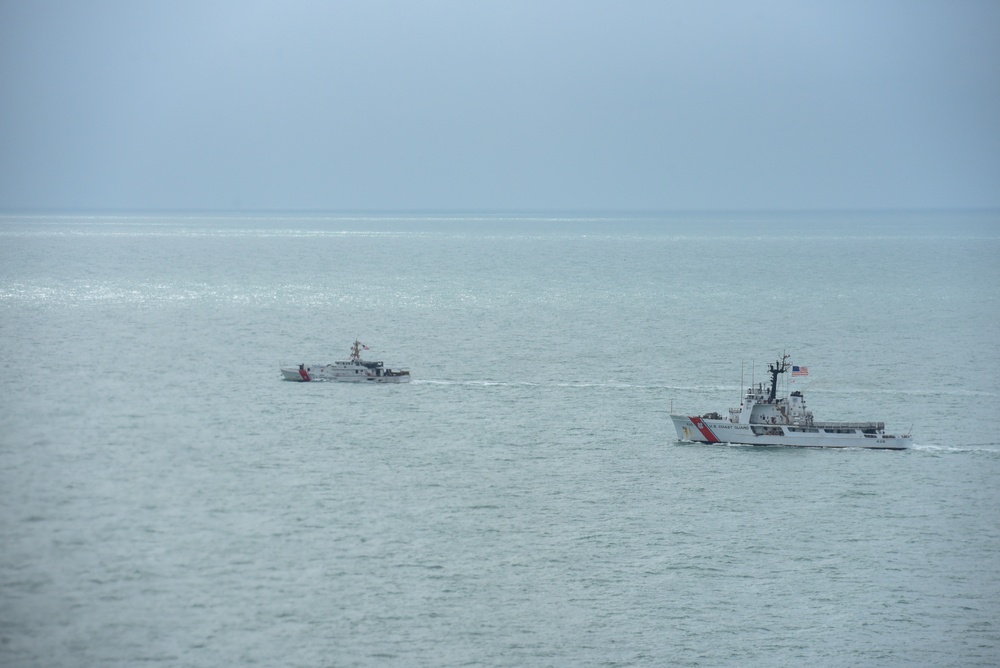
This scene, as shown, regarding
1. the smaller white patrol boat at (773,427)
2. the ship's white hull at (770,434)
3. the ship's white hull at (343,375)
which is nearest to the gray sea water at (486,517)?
the ship's white hull at (770,434)

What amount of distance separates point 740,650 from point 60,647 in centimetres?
2792

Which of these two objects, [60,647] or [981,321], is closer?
[60,647]

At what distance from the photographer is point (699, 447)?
86.6 m

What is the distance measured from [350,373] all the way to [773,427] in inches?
1643

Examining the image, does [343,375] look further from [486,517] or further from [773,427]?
[486,517]

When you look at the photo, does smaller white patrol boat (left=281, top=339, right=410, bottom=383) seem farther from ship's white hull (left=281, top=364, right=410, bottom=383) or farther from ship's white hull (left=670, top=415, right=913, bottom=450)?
ship's white hull (left=670, top=415, right=913, bottom=450)

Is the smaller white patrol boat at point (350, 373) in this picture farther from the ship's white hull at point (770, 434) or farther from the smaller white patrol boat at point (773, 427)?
the smaller white patrol boat at point (773, 427)

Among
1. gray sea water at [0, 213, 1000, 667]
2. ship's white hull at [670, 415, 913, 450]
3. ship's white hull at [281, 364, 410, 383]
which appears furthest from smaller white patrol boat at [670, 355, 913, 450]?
ship's white hull at [281, 364, 410, 383]

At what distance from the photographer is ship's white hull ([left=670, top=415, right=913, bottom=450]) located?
86.8m

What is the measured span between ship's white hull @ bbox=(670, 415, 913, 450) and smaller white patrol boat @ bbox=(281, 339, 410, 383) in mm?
31723

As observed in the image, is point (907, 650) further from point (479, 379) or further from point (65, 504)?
point (479, 379)

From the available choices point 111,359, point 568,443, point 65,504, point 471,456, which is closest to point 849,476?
point 568,443

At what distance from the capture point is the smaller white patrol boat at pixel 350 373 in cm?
11119

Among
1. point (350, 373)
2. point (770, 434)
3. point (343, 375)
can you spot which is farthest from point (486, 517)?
point (343, 375)
